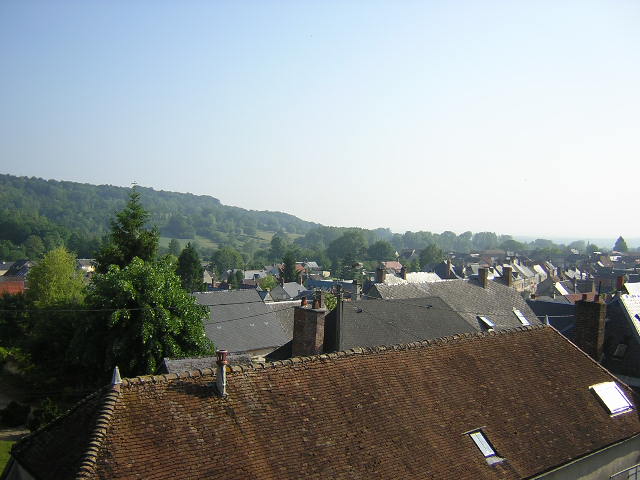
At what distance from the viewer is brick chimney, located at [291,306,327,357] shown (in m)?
Result: 19.4

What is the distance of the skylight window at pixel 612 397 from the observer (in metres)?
14.1

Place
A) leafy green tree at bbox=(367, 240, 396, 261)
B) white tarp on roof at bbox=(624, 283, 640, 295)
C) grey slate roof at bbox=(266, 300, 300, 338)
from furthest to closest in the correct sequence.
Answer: leafy green tree at bbox=(367, 240, 396, 261) < grey slate roof at bbox=(266, 300, 300, 338) < white tarp on roof at bbox=(624, 283, 640, 295)

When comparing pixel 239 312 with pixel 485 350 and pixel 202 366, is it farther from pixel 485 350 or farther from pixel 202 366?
pixel 485 350

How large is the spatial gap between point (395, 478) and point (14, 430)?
77.3ft

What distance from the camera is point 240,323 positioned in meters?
33.8

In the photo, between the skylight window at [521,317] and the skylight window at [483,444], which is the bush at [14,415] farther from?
the skylight window at [521,317]

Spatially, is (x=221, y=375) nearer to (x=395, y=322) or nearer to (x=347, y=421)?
(x=347, y=421)

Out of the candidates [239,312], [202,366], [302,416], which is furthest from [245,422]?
[239,312]

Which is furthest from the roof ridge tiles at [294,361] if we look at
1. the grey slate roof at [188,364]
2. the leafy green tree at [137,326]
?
the leafy green tree at [137,326]

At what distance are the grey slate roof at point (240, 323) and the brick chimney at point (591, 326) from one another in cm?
1905

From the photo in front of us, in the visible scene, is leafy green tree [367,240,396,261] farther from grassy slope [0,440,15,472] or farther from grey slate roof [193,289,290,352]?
grassy slope [0,440,15,472]

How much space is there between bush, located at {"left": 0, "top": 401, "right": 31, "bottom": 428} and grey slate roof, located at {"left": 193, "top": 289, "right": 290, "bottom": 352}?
33.1ft

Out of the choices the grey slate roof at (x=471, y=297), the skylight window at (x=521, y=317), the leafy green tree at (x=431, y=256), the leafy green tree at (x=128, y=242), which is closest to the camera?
the leafy green tree at (x=128, y=242)

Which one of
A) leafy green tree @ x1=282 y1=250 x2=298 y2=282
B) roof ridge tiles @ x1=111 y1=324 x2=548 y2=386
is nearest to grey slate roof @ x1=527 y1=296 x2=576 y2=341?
roof ridge tiles @ x1=111 y1=324 x2=548 y2=386
